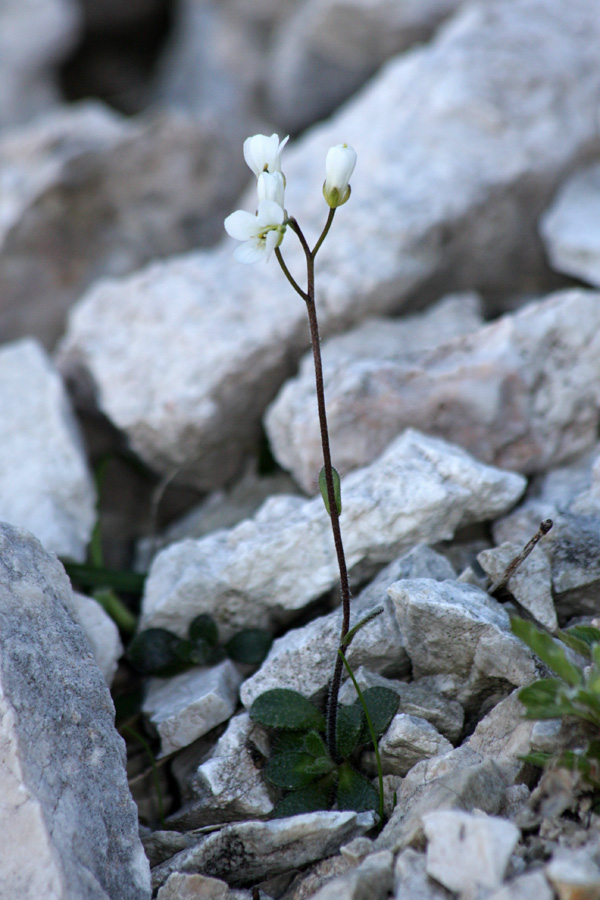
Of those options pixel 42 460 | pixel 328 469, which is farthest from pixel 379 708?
pixel 42 460

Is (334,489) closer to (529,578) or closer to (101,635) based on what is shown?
(529,578)

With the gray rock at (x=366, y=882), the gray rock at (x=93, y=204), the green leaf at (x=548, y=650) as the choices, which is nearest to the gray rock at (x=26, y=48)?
the gray rock at (x=93, y=204)

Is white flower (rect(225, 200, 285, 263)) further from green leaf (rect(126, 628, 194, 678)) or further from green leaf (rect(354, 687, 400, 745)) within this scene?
green leaf (rect(126, 628, 194, 678))

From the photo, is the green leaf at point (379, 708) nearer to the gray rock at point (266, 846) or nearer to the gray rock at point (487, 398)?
the gray rock at point (266, 846)

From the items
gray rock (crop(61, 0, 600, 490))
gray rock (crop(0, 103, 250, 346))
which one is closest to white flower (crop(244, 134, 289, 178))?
gray rock (crop(61, 0, 600, 490))

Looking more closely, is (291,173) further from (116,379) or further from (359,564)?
(359,564)
